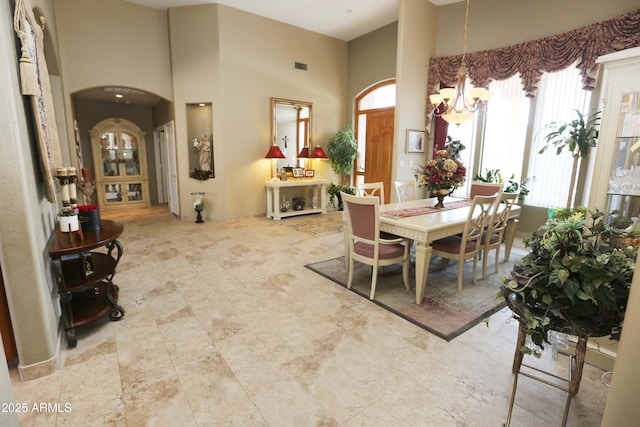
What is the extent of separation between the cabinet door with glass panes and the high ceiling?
0.79 meters

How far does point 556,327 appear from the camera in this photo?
1.41 metres

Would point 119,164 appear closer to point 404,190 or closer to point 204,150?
point 204,150

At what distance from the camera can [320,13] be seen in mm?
6023

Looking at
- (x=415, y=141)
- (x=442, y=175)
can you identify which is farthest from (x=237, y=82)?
(x=442, y=175)

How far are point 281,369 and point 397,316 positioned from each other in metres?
1.17

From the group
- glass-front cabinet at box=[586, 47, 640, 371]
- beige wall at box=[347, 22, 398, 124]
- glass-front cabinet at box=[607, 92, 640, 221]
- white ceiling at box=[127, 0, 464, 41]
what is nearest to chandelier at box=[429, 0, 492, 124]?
glass-front cabinet at box=[586, 47, 640, 371]

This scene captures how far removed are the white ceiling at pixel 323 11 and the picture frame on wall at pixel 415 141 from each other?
7.55ft

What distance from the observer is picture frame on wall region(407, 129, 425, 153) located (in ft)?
19.3

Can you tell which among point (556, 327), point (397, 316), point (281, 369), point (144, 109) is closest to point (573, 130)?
point (397, 316)

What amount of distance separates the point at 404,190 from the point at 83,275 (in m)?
3.91

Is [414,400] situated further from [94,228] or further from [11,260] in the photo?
[94,228]

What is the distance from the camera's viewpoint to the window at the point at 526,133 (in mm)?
4632

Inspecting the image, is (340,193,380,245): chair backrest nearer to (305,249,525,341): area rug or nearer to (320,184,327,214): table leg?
(305,249,525,341): area rug

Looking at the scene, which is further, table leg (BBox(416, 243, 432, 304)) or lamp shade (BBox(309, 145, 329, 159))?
lamp shade (BBox(309, 145, 329, 159))
